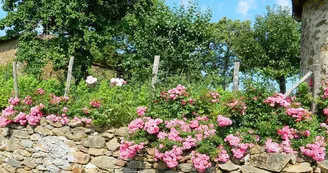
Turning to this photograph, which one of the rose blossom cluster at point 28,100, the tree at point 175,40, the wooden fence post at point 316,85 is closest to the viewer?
the wooden fence post at point 316,85

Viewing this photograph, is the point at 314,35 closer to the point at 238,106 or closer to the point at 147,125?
the point at 238,106

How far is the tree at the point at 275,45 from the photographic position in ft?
54.7

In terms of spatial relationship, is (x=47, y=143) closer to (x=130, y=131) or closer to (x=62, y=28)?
(x=130, y=131)

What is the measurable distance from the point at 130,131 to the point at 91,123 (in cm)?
103

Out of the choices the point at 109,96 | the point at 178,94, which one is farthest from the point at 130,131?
the point at 109,96

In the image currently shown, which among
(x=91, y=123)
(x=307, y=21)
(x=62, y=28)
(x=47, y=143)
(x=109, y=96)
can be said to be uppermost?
(x=62, y=28)

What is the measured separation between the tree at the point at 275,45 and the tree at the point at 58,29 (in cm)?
762

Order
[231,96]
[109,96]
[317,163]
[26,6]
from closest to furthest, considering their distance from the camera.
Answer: [317,163], [231,96], [109,96], [26,6]

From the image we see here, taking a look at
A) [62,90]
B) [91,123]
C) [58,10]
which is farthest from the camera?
[58,10]

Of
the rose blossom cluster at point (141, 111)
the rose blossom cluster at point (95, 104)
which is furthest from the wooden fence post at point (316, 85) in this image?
the rose blossom cluster at point (95, 104)

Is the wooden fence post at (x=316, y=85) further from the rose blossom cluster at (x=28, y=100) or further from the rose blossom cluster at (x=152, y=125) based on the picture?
the rose blossom cluster at (x=28, y=100)

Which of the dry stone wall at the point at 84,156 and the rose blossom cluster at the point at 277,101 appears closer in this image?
the dry stone wall at the point at 84,156

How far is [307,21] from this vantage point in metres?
6.07

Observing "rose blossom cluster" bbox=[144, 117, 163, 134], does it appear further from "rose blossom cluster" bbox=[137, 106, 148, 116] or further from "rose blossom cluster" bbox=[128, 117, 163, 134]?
"rose blossom cluster" bbox=[137, 106, 148, 116]
